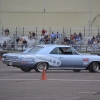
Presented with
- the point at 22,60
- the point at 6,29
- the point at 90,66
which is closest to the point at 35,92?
the point at 22,60

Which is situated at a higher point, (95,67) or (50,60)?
(50,60)

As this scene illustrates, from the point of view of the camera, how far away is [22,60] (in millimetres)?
23625

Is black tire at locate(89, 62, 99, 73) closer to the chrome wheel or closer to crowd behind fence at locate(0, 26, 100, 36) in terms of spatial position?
the chrome wheel

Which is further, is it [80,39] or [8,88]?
[80,39]

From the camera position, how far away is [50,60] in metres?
24.3

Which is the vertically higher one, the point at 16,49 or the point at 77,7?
the point at 77,7

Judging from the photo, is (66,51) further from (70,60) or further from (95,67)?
(95,67)

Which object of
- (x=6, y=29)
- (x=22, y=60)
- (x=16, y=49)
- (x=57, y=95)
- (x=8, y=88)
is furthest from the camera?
(x=6, y=29)

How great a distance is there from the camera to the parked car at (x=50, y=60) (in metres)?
23.8

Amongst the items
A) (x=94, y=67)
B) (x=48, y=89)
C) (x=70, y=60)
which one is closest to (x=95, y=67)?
(x=94, y=67)

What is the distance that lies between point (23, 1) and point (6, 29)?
4139 mm

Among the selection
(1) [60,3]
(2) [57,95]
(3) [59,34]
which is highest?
(1) [60,3]

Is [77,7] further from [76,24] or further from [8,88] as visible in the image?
[8,88]

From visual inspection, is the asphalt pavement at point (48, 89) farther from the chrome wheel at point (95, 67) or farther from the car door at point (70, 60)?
the chrome wheel at point (95, 67)
